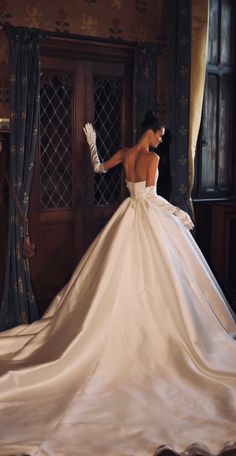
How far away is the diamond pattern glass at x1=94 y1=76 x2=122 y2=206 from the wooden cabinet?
1003 mm

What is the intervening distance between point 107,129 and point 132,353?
2.44 meters

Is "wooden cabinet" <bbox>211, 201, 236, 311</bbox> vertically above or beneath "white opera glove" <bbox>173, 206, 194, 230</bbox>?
beneath

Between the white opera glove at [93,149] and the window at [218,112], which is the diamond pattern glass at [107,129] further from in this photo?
the window at [218,112]

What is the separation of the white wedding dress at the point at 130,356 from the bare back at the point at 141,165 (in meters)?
0.06

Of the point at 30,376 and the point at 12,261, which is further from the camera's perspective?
the point at 12,261

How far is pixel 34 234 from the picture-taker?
4.63 metres

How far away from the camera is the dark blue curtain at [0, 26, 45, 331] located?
4242 mm

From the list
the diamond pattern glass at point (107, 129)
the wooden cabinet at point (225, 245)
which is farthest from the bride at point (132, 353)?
the wooden cabinet at point (225, 245)

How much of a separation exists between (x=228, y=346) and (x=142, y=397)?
2.46 feet

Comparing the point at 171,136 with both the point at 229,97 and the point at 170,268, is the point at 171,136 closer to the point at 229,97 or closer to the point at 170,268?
the point at 229,97

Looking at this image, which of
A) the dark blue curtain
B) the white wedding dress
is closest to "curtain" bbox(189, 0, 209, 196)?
the dark blue curtain

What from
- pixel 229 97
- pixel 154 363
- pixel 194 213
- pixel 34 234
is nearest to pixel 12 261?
pixel 34 234

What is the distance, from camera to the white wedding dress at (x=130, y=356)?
262 centimetres

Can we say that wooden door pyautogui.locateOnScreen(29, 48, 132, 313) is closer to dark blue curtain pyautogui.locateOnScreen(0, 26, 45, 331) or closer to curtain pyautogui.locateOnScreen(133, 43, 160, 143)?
curtain pyautogui.locateOnScreen(133, 43, 160, 143)
